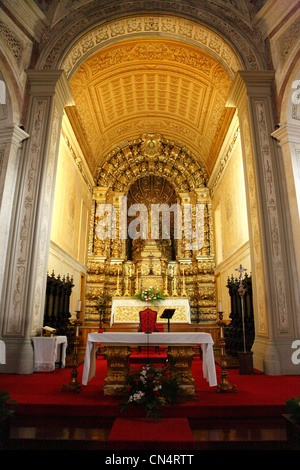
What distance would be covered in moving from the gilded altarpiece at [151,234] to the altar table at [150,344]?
8607mm

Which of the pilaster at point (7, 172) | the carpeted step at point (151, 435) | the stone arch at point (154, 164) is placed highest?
the stone arch at point (154, 164)

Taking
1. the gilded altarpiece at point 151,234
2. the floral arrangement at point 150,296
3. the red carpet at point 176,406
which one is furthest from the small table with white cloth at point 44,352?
the gilded altarpiece at point 151,234

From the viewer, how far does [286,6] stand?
24.9 ft

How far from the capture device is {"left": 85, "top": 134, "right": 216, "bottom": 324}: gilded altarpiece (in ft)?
46.5

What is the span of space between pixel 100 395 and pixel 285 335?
12.7 feet

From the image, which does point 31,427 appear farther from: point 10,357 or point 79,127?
point 79,127

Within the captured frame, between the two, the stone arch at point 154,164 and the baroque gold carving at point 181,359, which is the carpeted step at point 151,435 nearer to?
the baroque gold carving at point 181,359

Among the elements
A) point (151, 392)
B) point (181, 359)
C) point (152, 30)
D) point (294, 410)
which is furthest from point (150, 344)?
Answer: point (152, 30)

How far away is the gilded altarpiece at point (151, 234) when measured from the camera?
46.5 ft

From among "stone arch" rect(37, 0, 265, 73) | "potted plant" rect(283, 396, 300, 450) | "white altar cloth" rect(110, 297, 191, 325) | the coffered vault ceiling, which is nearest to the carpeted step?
"potted plant" rect(283, 396, 300, 450)

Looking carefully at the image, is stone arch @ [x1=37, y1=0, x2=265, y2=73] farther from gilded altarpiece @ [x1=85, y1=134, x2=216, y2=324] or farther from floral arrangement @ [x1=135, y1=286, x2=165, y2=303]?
floral arrangement @ [x1=135, y1=286, x2=165, y2=303]

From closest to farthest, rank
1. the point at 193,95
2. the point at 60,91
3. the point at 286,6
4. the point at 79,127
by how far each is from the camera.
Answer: the point at 286,6
the point at 60,91
the point at 79,127
the point at 193,95

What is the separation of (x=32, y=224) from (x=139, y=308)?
6.83m
